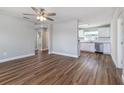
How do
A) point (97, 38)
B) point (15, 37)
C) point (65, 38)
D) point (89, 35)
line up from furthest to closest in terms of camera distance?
point (89, 35), point (97, 38), point (65, 38), point (15, 37)

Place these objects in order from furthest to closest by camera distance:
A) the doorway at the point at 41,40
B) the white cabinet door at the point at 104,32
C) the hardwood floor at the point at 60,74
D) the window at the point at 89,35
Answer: the doorway at the point at 41,40
the window at the point at 89,35
the white cabinet door at the point at 104,32
the hardwood floor at the point at 60,74

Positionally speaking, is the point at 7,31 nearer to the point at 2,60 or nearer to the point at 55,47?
the point at 2,60

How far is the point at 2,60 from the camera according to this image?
4648 mm

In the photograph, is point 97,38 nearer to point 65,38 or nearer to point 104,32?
A: point 104,32

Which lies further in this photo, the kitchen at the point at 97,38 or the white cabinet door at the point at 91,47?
the white cabinet door at the point at 91,47

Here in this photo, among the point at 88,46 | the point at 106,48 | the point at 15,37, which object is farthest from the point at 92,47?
the point at 15,37

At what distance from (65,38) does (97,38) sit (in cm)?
316

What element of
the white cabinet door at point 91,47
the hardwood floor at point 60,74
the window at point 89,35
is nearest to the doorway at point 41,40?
the window at point 89,35

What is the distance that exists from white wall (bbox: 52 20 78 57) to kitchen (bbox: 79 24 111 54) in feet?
7.62

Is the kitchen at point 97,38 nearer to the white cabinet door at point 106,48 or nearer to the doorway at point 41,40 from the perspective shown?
the white cabinet door at point 106,48

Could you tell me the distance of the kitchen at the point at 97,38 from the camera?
6.98 m

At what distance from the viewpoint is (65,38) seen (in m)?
6.46

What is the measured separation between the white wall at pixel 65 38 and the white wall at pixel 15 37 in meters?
1.71
